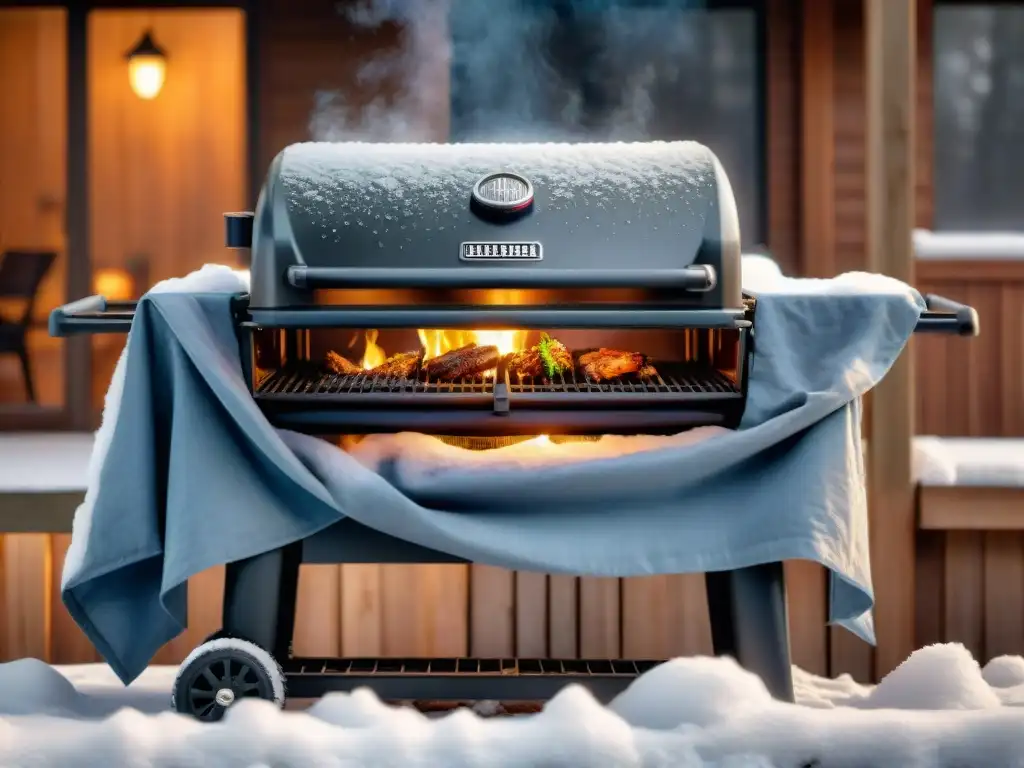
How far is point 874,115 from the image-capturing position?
3.53 metres

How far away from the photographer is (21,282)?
22.5 feet

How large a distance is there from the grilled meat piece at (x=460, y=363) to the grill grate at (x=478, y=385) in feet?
0.05

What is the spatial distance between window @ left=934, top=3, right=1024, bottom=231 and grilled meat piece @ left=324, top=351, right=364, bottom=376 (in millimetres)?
3936

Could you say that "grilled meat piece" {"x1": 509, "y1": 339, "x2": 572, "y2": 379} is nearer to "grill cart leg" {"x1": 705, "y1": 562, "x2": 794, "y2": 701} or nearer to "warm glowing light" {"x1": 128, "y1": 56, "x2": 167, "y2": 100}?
"grill cart leg" {"x1": 705, "y1": 562, "x2": 794, "y2": 701}

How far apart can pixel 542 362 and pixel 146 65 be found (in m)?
4.62

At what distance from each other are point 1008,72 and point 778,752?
4.49m

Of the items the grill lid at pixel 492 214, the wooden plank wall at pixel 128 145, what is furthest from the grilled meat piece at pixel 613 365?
the wooden plank wall at pixel 128 145

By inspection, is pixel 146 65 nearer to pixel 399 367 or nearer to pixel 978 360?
pixel 978 360

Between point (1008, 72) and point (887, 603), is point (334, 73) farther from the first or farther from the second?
point (887, 603)

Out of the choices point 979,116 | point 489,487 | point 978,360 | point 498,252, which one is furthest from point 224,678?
point 979,116

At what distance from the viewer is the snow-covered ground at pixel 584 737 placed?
2219mm

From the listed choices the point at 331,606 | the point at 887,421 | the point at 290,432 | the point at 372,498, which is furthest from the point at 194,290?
the point at 887,421

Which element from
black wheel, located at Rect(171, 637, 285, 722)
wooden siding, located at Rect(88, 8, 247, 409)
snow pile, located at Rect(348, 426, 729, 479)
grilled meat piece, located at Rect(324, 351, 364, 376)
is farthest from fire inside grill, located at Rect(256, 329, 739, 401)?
wooden siding, located at Rect(88, 8, 247, 409)

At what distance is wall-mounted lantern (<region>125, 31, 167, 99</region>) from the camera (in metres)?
6.52
